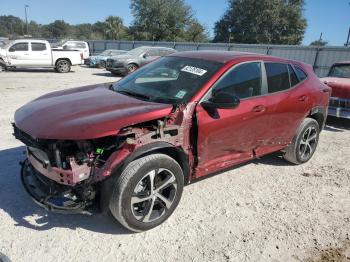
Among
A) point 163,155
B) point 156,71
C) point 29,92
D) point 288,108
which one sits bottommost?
point 29,92

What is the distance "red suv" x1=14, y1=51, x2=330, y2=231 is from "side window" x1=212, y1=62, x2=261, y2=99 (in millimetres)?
14

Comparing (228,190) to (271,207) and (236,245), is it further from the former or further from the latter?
(236,245)

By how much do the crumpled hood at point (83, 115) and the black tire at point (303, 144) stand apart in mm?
2678

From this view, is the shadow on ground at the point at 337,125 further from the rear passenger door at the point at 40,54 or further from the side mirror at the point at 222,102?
the rear passenger door at the point at 40,54

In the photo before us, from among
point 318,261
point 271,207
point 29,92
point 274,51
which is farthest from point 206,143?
point 274,51

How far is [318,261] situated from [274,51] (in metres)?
20.0

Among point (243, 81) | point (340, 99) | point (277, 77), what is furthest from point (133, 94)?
point (340, 99)

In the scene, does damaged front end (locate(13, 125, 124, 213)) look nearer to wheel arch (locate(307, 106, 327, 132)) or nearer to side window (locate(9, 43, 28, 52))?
wheel arch (locate(307, 106, 327, 132))

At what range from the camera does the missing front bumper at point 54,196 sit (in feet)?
10.2

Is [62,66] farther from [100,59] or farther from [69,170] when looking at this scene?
[69,170]

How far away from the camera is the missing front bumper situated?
312 cm

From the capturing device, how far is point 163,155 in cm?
350

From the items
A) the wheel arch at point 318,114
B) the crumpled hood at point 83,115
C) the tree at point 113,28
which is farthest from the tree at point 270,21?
the crumpled hood at point 83,115

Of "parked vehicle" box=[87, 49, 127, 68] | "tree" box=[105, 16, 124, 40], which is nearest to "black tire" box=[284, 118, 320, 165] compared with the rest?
"parked vehicle" box=[87, 49, 127, 68]
